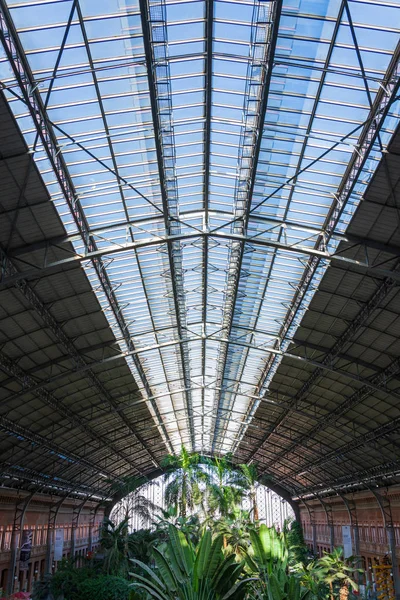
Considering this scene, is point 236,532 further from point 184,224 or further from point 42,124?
point 42,124

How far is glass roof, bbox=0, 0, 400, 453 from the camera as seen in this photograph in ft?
57.6

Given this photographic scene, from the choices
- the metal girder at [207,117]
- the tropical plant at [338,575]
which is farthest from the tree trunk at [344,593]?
the metal girder at [207,117]

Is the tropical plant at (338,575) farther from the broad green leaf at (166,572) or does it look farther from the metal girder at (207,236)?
the broad green leaf at (166,572)

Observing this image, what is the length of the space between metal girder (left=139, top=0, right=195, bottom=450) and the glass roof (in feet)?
0.19

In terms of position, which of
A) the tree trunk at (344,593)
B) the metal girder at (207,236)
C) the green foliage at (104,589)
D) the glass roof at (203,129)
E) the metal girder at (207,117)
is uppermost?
the metal girder at (207,117)

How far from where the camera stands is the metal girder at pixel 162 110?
17703mm

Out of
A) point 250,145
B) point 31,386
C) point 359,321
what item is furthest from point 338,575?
point 250,145

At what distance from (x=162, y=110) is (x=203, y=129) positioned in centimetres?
228

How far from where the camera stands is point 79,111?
20531 mm

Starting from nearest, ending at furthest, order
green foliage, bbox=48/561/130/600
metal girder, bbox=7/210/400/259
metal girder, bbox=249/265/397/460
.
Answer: metal girder, bbox=7/210/400/259, metal girder, bbox=249/265/397/460, green foliage, bbox=48/561/130/600

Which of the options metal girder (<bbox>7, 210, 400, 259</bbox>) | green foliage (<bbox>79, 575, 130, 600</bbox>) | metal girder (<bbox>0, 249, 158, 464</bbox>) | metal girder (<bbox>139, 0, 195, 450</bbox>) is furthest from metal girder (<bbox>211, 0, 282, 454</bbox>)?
green foliage (<bbox>79, 575, 130, 600</bbox>)

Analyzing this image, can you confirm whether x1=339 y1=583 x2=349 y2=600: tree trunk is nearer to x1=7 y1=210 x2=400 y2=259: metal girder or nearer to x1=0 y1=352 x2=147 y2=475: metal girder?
x1=0 y1=352 x2=147 y2=475: metal girder

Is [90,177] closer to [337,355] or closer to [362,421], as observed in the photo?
[337,355]

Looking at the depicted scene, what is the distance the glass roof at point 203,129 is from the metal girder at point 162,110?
6 centimetres
